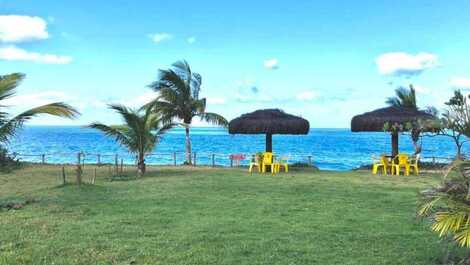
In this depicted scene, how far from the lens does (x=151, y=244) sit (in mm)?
5246

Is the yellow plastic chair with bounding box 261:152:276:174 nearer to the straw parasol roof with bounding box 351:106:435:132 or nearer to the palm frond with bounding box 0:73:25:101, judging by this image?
the straw parasol roof with bounding box 351:106:435:132

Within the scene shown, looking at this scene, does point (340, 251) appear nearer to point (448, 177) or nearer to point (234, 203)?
point (448, 177)

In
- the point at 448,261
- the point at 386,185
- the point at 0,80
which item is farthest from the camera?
the point at 386,185

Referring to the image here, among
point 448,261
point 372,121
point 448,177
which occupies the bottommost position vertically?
point 448,261

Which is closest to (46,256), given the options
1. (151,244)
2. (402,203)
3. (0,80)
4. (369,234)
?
(151,244)

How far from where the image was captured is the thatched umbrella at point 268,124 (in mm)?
15555

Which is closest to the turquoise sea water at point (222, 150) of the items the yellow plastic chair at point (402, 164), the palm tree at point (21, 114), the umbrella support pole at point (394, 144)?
the palm tree at point (21, 114)

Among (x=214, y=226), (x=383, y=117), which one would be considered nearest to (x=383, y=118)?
(x=383, y=117)

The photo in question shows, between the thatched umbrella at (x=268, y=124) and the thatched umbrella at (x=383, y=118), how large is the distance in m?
1.63

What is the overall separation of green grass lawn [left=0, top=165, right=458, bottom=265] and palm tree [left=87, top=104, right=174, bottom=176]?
359 centimetres

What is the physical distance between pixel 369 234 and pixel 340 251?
0.95 metres

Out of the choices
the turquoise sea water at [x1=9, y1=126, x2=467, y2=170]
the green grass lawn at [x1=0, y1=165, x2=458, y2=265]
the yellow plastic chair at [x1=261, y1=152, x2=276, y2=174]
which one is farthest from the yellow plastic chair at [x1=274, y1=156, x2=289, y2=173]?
the green grass lawn at [x1=0, y1=165, x2=458, y2=265]

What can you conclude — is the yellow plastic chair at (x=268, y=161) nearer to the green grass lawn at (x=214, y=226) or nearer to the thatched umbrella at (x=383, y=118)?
the thatched umbrella at (x=383, y=118)

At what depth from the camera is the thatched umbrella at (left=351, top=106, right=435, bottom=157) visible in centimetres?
1472
